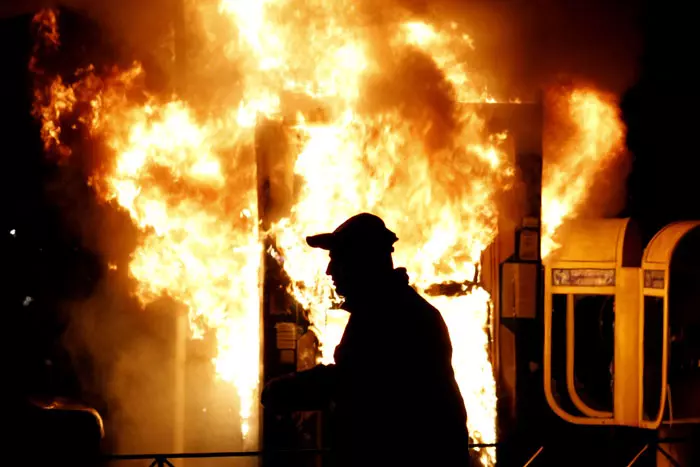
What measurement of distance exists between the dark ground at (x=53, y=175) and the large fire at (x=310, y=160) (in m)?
0.46

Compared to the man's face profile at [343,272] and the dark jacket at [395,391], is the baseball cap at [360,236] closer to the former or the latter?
the man's face profile at [343,272]

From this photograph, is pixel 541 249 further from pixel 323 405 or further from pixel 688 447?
pixel 323 405


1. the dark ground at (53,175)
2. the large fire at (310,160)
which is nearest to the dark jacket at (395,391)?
the large fire at (310,160)

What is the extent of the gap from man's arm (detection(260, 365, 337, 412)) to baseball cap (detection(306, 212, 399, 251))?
67 centimetres

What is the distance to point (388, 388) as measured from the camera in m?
3.52

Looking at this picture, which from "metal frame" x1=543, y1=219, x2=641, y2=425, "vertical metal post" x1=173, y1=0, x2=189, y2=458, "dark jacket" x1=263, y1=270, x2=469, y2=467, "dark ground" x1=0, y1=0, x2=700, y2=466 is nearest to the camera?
"dark jacket" x1=263, y1=270, x2=469, y2=467

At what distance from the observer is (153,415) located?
30.1ft

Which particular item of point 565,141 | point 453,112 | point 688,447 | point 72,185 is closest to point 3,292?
point 72,185

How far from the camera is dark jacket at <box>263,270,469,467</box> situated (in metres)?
3.48

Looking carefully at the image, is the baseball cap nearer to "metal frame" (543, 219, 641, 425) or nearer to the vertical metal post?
"metal frame" (543, 219, 641, 425)

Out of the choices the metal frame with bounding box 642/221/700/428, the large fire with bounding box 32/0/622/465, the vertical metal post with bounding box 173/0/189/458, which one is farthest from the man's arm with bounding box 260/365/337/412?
the vertical metal post with bounding box 173/0/189/458

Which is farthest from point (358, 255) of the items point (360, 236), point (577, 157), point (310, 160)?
point (577, 157)

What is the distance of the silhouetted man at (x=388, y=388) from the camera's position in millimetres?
3484

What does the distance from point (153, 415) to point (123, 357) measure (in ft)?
2.71
